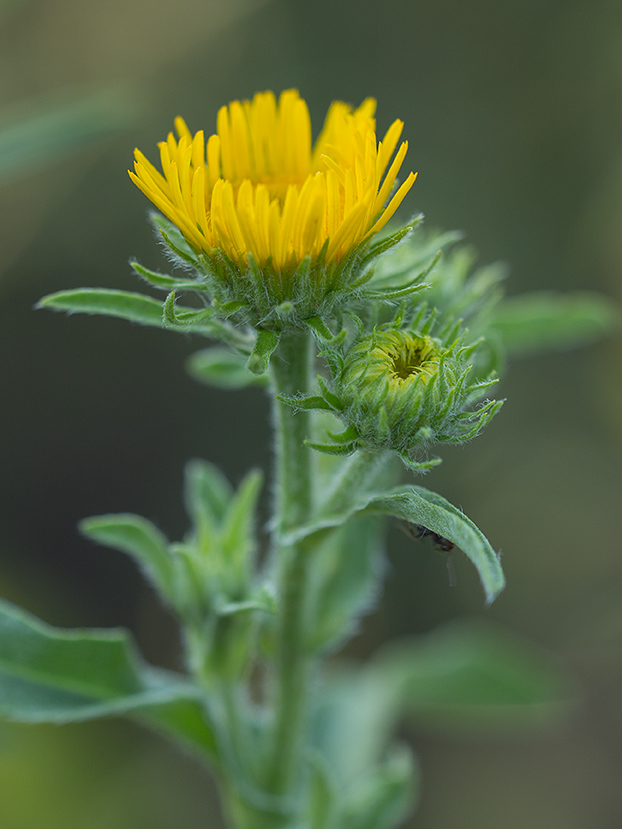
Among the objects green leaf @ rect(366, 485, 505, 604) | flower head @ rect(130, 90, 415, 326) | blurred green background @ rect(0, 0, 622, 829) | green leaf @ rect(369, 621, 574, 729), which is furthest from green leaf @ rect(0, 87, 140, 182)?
green leaf @ rect(369, 621, 574, 729)

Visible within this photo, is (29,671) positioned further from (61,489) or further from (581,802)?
(581,802)

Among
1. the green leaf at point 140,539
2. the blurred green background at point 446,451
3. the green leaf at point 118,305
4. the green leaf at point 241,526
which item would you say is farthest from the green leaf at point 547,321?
the blurred green background at point 446,451

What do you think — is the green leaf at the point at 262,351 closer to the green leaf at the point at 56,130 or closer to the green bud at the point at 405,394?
the green bud at the point at 405,394

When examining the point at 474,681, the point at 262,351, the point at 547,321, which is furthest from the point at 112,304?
the point at 474,681

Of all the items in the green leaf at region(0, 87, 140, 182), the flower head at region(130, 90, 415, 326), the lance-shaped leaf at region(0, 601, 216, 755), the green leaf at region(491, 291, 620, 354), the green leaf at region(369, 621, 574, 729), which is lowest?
the lance-shaped leaf at region(0, 601, 216, 755)

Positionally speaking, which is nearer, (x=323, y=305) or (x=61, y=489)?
(x=323, y=305)

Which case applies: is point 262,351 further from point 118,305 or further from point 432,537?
point 432,537

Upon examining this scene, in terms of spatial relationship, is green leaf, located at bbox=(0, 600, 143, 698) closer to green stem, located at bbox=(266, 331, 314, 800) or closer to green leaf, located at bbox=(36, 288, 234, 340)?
green stem, located at bbox=(266, 331, 314, 800)

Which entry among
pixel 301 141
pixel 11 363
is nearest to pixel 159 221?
pixel 301 141
